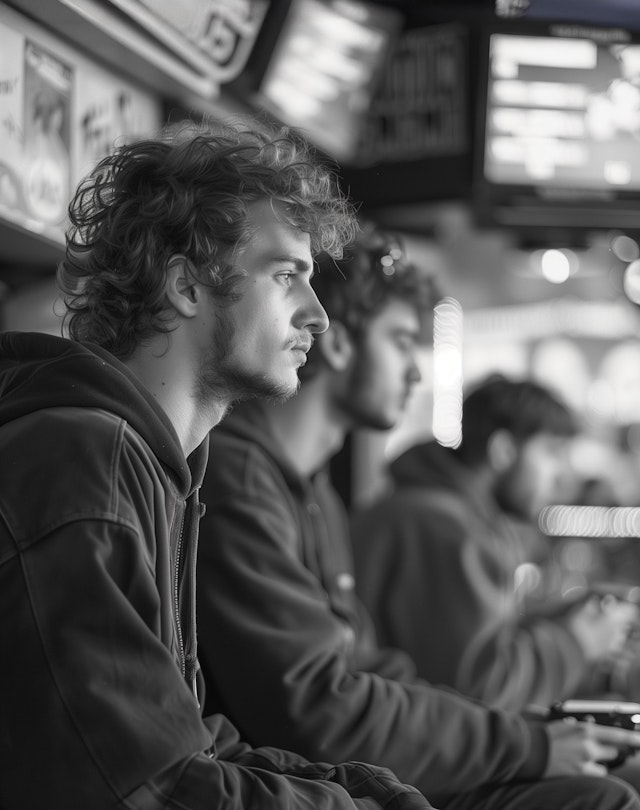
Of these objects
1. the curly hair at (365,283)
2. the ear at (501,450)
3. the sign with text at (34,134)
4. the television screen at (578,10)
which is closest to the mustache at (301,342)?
the curly hair at (365,283)

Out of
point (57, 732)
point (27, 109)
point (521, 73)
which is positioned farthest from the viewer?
point (521, 73)

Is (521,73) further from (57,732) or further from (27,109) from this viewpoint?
(57,732)

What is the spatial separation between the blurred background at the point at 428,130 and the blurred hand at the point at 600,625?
4.28 feet

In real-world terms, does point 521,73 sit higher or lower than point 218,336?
lower

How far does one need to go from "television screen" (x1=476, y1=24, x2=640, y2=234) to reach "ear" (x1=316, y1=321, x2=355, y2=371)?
1371 millimetres

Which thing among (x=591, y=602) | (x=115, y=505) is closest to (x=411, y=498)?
(x=591, y=602)

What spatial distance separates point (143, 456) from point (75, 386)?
4.4 inches

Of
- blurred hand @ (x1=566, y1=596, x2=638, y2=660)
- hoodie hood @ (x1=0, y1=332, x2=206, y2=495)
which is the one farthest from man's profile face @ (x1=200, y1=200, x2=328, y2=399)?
blurred hand @ (x1=566, y1=596, x2=638, y2=660)

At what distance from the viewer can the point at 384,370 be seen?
253cm

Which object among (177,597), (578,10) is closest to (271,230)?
(177,597)

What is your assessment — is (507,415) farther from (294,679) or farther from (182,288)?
(182,288)

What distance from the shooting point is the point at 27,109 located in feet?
8.25

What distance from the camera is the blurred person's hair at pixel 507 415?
3455 mm

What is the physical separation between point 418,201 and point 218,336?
7.86ft
